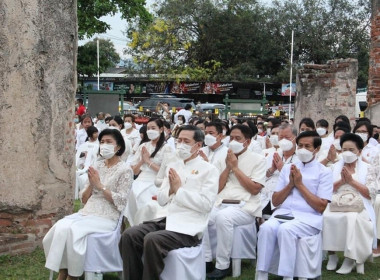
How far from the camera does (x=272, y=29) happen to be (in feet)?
133

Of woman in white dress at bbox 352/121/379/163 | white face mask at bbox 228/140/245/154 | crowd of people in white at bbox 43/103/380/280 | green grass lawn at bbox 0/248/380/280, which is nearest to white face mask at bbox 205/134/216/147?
crowd of people in white at bbox 43/103/380/280

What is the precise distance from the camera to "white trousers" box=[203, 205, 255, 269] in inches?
259

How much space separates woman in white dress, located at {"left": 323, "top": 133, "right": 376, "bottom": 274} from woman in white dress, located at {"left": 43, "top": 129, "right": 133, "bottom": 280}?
243 centimetres

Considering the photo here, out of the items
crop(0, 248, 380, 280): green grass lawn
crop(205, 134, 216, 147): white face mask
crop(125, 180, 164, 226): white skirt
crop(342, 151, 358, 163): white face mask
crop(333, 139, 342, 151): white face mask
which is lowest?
crop(0, 248, 380, 280): green grass lawn

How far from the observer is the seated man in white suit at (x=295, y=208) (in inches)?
236

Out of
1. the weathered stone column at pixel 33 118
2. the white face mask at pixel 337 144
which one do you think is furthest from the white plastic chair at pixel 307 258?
the weathered stone column at pixel 33 118

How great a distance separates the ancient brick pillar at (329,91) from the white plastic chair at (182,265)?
9296mm

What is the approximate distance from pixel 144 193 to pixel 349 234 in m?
2.76

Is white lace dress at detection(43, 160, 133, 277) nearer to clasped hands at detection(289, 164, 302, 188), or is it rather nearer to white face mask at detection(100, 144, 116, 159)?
Answer: white face mask at detection(100, 144, 116, 159)

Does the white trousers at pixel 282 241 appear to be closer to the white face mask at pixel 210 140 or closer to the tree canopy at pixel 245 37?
the white face mask at pixel 210 140

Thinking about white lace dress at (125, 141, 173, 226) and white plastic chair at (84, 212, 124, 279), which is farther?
white lace dress at (125, 141, 173, 226)

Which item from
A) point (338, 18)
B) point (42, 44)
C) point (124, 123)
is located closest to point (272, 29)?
point (338, 18)

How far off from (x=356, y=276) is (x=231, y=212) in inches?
61.1

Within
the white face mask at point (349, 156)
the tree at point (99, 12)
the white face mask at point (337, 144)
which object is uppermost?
the tree at point (99, 12)
